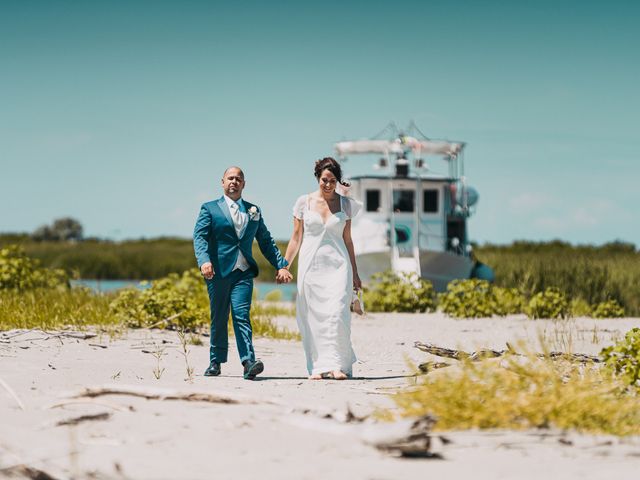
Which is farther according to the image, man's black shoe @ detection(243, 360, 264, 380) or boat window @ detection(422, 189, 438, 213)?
boat window @ detection(422, 189, 438, 213)

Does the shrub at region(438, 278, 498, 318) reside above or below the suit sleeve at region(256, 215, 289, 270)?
below

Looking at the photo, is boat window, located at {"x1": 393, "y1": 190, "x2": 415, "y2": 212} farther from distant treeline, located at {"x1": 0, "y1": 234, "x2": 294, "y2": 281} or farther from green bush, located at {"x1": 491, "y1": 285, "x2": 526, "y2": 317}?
distant treeline, located at {"x1": 0, "y1": 234, "x2": 294, "y2": 281}

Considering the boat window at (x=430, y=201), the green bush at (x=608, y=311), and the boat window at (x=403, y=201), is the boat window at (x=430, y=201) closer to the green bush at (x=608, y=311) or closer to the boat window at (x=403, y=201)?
the boat window at (x=403, y=201)

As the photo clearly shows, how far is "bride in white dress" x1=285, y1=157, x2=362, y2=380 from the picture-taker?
841cm

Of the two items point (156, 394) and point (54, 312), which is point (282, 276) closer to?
point (156, 394)

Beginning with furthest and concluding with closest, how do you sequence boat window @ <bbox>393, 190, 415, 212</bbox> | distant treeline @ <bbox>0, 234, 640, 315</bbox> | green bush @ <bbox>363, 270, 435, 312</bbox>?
boat window @ <bbox>393, 190, 415, 212</bbox> < distant treeline @ <bbox>0, 234, 640, 315</bbox> < green bush @ <bbox>363, 270, 435, 312</bbox>

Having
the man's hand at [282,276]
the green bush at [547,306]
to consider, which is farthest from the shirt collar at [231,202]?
the green bush at [547,306]

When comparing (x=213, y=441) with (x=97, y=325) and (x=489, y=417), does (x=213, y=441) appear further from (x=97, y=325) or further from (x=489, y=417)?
(x=97, y=325)

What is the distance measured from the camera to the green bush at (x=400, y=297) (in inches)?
732

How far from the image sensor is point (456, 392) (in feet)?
16.9

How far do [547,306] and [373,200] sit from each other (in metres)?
9.44

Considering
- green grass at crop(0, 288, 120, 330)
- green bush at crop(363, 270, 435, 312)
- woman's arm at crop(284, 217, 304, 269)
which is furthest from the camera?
green bush at crop(363, 270, 435, 312)

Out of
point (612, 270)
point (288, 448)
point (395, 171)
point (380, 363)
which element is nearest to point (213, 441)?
point (288, 448)

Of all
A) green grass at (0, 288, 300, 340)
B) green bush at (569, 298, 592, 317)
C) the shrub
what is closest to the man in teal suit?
green grass at (0, 288, 300, 340)
